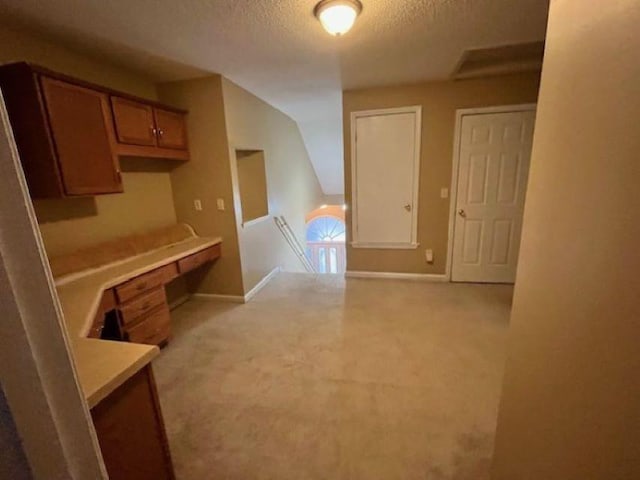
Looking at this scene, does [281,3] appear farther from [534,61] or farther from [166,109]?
[534,61]

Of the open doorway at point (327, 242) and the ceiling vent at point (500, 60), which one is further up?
the ceiling vent at point (500, 60)

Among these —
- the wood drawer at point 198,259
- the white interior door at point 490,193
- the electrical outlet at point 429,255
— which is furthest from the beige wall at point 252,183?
the white interior door at point 490,193

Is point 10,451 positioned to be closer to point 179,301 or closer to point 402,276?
point 179,301

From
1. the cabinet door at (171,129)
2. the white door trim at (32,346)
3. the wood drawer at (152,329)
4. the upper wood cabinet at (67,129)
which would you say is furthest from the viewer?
the cabinet door at (171,129)

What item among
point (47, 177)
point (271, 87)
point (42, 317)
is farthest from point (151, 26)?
point (42, 317)

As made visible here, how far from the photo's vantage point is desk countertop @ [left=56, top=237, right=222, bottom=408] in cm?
92

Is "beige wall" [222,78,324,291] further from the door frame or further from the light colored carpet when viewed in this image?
the door frame

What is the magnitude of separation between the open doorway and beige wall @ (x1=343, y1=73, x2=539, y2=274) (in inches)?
201

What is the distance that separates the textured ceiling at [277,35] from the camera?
1725 millimetres

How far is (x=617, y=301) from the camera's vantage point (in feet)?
1.84

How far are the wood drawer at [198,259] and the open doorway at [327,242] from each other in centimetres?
577

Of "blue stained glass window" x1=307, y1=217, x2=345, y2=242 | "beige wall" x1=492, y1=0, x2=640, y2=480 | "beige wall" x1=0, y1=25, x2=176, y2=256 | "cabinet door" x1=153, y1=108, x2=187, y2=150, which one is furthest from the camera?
"blue stained glass window" x1=307, y1=217, x2=345, y2=242

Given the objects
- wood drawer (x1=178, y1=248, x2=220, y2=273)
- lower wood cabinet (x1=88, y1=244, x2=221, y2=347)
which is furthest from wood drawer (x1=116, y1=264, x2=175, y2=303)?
wood drawer (x1=178, y1=248, x2=220, y2=273)

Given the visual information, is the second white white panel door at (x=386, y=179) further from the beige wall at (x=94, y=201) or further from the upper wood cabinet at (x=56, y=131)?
the upper wood cabinet at (x=56, y=131)
